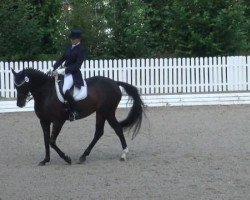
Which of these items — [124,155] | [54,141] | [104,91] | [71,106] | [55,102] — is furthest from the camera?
[104,91]

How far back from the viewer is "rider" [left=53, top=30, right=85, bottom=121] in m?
11.5

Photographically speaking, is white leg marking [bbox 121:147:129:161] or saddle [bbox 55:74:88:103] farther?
white leg marking [bbox 121:147:129:161]

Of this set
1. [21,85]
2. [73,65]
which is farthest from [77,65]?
[21,85]

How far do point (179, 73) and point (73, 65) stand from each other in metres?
11.4

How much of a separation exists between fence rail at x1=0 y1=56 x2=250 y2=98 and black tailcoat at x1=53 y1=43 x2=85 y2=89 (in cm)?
1028

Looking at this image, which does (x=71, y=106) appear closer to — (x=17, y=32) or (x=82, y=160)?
(x=82, y=160)

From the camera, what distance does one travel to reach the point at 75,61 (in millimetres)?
11617

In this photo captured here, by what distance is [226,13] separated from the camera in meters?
24.7

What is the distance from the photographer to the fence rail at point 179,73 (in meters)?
22.3

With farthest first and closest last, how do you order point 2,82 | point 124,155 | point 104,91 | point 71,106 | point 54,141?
point 2,82 < point 104,91 < point 124,155 < point 71,106 < point 54,141

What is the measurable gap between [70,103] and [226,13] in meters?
14.3

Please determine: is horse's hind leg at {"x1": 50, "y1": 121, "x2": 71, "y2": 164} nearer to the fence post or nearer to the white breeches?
the white breeches

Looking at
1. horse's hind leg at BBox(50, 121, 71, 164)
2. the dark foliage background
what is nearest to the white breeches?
horse's hind leg at BBox(50, 121, 71, 164)

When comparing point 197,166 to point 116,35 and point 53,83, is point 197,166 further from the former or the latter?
point 116,35
